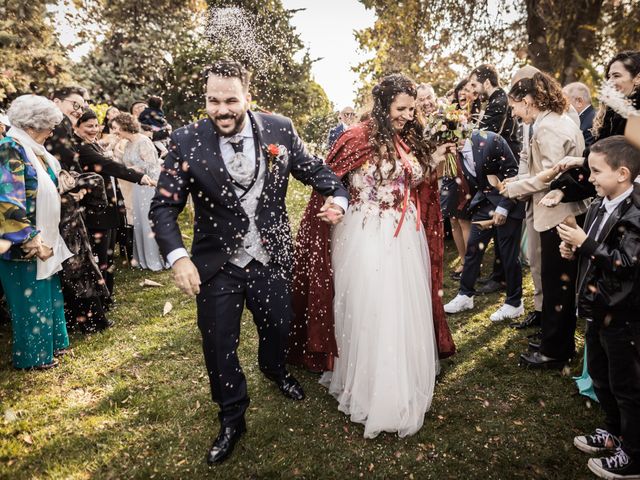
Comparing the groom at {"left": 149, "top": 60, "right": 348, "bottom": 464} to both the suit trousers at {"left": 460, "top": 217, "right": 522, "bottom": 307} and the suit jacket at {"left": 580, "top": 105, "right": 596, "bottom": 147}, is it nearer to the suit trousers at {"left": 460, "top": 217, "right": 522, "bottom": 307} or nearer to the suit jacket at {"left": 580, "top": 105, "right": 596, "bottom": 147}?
the suit trousers at {"left": 460, "top": 217, "right": 522, "bottom": 307}

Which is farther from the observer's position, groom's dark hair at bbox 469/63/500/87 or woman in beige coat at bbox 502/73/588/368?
groom's dark hair at bbox 469/63/500/87

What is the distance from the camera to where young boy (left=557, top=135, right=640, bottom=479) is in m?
2.68

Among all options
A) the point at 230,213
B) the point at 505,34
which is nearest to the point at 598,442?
the point at 230,213

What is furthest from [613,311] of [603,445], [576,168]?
[576,168]

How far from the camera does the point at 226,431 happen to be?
3.29 meters

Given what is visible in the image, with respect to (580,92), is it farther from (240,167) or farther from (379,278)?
(240,167)

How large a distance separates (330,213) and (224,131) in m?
0.91

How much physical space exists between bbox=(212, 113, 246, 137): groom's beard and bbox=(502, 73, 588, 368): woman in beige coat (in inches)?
98.2

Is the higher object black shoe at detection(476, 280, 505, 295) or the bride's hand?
the bride's hand

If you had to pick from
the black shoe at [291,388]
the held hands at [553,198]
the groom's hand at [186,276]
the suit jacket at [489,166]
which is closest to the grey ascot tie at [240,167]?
the groom's hand at [186,276]

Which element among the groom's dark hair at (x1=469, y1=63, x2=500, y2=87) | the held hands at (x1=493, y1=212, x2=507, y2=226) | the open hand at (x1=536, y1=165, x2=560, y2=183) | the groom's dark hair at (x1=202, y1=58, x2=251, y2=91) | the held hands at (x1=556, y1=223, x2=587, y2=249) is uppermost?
the groom's dark hair at (x1=469, y1=63, x2=500, y2=87)

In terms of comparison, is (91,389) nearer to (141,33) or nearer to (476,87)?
(476,87)

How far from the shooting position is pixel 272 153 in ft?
10.3

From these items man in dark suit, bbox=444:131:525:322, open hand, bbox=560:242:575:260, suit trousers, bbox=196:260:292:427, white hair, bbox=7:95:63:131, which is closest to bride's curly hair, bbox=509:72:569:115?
man in dark suit, bbox=444:131:525:322
